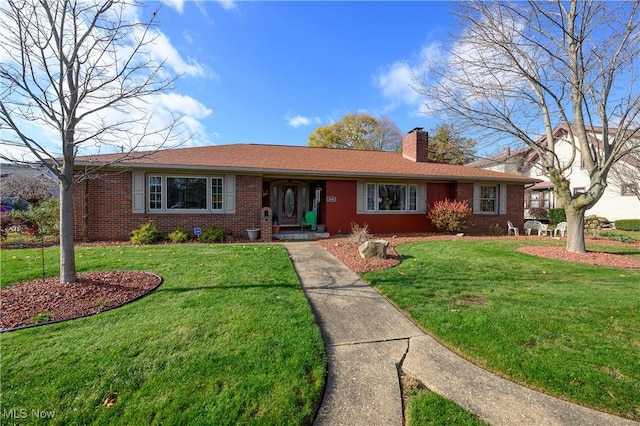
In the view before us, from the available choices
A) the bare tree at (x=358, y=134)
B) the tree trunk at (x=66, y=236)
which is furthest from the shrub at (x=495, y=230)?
the bare tree at (x=358, y=134)

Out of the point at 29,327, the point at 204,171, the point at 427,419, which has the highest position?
the point at 204,171

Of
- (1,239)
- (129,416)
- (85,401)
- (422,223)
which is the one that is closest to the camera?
(129,416)

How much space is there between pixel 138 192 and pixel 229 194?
299 centimetres

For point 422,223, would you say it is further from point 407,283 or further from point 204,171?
point 204,171

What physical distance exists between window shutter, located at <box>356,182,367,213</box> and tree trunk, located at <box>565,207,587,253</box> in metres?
6.59

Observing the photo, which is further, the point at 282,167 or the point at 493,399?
the point at 282,167

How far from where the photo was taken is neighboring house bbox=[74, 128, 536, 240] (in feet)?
31.9

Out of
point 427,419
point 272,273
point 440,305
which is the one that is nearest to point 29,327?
point 272,273

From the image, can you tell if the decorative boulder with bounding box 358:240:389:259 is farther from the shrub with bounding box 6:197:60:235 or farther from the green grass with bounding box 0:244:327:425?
the shrub with bounding box 6:197:60:235

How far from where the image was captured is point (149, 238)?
30.3 feet

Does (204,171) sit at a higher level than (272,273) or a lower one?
higher

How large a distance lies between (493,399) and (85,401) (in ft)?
10.7

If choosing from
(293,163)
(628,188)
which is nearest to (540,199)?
(628,188)

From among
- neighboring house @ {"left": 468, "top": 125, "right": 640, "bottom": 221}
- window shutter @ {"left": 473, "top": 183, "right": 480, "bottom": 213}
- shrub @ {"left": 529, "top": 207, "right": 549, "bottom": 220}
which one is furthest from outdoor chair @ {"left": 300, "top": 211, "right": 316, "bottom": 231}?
shrub @ {"left": 529, "top": 207, "right": 549, "bottom": 220}
